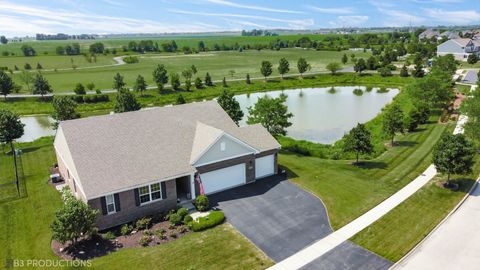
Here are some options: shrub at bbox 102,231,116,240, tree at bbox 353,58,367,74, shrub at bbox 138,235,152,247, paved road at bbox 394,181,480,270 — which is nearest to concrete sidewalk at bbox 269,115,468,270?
paved road at bbox 394,181,480,270

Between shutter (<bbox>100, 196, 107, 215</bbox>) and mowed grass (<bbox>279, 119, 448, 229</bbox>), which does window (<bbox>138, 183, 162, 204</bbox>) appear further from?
mowed grass (<bbox>279, 119, 448, 229</bbox>)

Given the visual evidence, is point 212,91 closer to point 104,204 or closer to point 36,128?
point 36,128

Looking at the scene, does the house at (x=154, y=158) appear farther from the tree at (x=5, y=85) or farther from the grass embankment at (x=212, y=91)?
the tree at (x=5, y=85)

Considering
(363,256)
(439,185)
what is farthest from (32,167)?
(439,185)

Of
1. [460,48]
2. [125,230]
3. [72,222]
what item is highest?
[460,48]

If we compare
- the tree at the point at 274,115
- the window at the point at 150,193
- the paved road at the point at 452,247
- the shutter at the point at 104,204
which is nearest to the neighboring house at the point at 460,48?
the tree at the point at 274,115

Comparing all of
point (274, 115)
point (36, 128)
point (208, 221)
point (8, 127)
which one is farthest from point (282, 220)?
point (36, 128)
